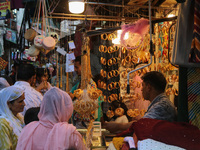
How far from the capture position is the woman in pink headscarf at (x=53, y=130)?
6.29ft

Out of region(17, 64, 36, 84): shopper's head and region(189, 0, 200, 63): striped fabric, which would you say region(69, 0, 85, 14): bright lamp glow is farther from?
region(189, 0, 200, 63): striped fabric

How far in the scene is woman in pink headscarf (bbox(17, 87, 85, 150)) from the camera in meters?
1.92

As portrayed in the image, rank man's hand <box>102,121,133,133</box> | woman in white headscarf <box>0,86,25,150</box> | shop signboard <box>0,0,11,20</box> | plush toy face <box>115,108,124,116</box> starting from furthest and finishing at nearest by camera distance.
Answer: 1. shop signboard <box>0,0,11,20</box>
2. plush toy face <box>115,108,124,116</box>
3. man's hand <box>102,121,133,133</box>
4. woman in white headscarf <box>0,86,25,150</box>

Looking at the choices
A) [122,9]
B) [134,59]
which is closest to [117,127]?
[134,59]

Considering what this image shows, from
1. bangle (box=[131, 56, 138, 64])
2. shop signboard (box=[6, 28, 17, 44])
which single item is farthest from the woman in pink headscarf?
shop signboard (box=[6, 28, 17, 44])

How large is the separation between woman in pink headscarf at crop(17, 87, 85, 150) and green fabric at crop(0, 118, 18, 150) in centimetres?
33

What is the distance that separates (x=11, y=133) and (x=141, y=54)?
8.47 feet

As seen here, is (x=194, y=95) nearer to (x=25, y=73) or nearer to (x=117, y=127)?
(x=117, y=127)

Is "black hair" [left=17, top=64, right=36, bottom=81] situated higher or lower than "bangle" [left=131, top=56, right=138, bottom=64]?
lower

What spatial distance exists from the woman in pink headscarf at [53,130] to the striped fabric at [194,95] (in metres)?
0.85

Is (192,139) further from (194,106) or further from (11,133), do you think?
(11,133)

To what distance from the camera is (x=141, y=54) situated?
4.30 metres

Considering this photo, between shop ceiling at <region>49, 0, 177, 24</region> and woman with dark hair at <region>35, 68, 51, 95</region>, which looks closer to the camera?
shop ceiling at <region>49, 0, 177, 24</region>

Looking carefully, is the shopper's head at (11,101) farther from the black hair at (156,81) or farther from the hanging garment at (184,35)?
the hanging garment at (184,35)
